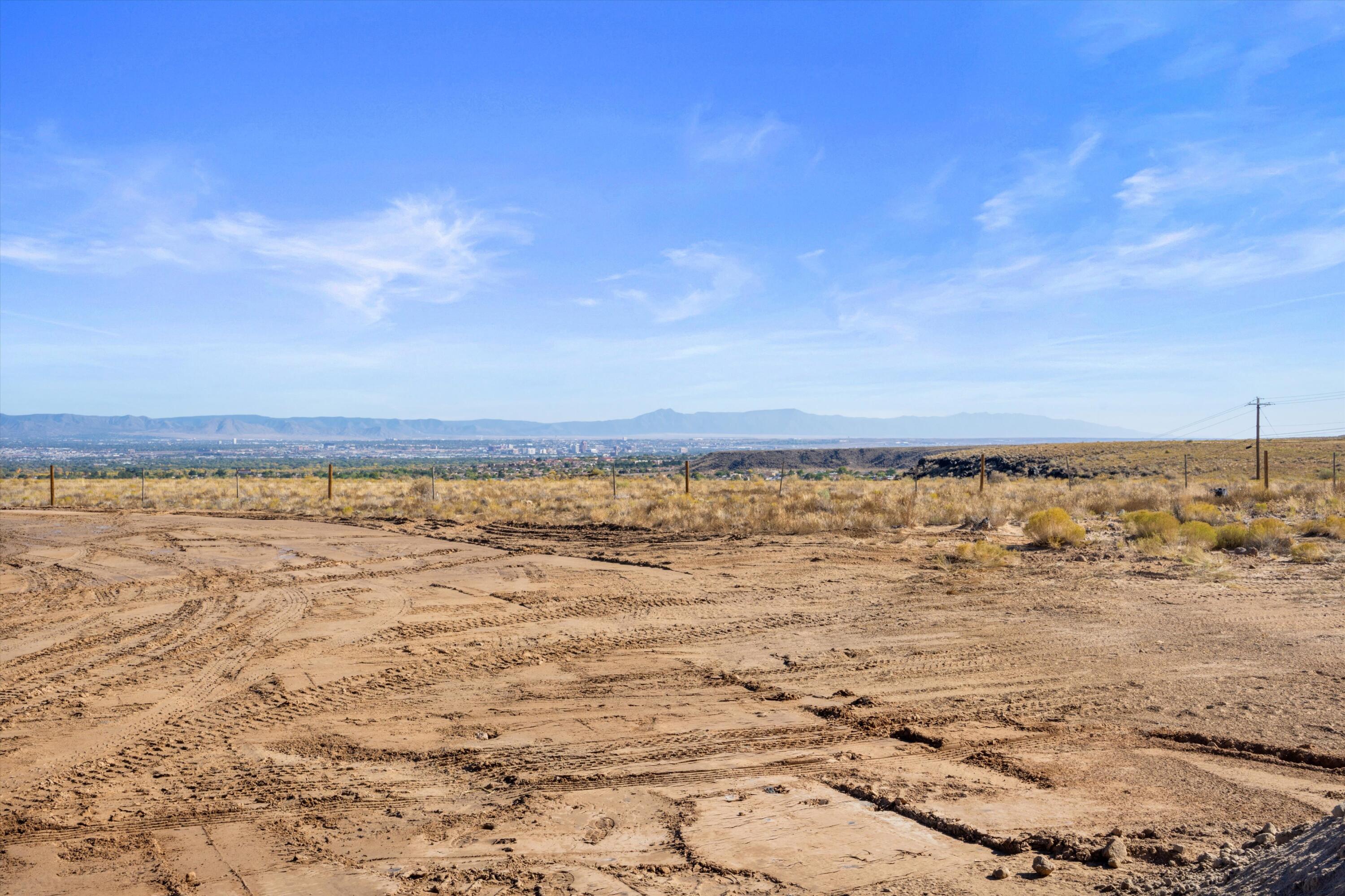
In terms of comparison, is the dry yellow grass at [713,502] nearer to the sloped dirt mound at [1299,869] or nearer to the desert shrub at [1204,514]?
the desert shrub at [1204,514]

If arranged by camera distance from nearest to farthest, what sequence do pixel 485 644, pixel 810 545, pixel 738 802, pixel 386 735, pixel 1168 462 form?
pixel 738 802, pixel 386 735, pixel 485 644, pixel 810 545, pixel 1168 462

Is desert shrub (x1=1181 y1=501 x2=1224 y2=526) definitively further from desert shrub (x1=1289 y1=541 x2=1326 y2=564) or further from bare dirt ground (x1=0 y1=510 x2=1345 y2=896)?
bare dirt ground (x1=0 y1=510 x2=1345 y2=896)

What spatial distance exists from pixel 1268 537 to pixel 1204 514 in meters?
5.00

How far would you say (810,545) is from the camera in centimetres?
2111

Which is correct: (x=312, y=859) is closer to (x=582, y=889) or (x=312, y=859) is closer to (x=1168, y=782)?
(x=582, y=889)

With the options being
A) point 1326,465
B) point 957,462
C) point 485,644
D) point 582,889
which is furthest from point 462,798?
point 957,462

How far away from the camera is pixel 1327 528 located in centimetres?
2014

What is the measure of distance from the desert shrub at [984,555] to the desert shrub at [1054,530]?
82.1 inches

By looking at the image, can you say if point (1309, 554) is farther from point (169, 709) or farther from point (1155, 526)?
point (169, 709)

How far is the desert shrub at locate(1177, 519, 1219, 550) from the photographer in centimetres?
1905

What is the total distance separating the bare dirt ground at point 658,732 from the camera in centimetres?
540

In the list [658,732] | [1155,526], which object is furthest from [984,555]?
[658,732]

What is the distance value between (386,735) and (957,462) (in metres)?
72.3

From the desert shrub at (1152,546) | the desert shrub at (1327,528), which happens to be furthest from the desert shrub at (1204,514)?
the desert shrub at (1152,546)
